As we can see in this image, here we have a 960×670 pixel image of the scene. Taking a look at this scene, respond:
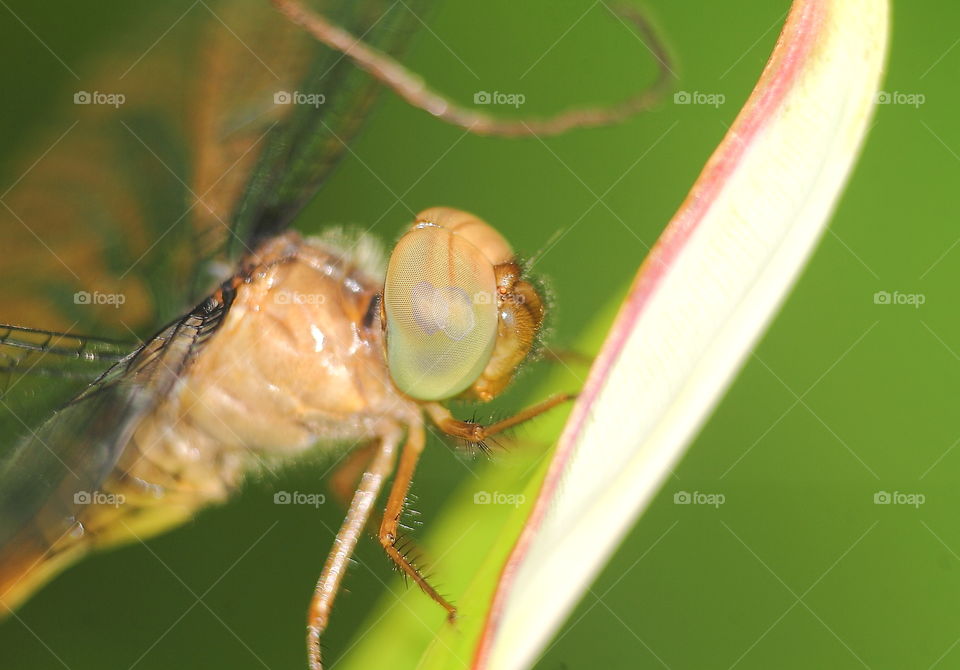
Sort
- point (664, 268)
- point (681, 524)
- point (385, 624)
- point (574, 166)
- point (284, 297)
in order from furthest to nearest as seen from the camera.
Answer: point (574, 166) → point (284, 297) → point (681, 524) → point (385, 624) → point (664, 268)

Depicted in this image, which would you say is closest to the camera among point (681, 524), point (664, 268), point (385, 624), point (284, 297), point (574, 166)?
point (664, 268)

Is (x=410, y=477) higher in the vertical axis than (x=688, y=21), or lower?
lower

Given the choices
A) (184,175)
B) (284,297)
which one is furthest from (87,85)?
(284,297)

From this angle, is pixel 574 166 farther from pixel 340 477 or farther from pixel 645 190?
pixel 340 477
